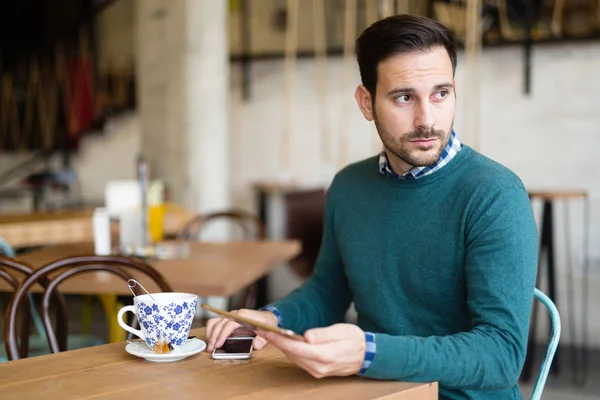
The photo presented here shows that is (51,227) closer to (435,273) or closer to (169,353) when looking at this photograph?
(169,353)

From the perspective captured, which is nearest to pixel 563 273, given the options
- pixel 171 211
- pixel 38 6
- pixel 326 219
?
pixel 171 211

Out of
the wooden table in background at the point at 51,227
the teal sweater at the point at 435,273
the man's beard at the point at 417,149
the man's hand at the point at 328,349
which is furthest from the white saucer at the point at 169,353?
the wooden table in background at the point at 51,227

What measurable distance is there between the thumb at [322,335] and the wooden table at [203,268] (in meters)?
1.08

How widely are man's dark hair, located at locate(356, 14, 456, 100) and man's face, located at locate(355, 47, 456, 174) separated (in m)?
0.02

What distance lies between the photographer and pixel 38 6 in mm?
9680

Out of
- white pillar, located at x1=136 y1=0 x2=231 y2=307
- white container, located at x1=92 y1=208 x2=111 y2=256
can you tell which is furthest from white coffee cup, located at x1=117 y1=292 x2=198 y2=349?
white pillar, located at x1=136 y1=0 x2=231 y2=307

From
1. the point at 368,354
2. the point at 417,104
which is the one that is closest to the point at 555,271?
the point at 417,104

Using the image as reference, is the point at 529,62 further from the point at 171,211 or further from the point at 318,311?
the point at 318,311

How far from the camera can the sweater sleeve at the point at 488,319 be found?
1.16m

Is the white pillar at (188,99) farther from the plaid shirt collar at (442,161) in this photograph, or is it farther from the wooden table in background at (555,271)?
the plaid shirt collar at (442,161)

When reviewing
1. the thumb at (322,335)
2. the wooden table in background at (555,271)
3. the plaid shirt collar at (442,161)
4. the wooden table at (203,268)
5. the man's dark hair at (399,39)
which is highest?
the man's dark hair at (399,39)

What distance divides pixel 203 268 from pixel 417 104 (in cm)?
128

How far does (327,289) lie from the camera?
68.2 inches

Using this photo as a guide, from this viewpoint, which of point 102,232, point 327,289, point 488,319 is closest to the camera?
point 488,319
